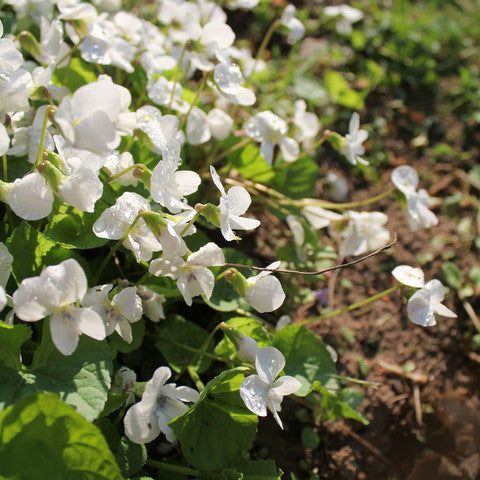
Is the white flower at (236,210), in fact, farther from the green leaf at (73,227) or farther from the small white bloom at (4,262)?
the small white bloom at (4,262)

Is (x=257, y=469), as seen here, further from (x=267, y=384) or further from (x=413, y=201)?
(x=413, y=201)

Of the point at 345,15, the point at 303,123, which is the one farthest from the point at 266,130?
the point at 345,15

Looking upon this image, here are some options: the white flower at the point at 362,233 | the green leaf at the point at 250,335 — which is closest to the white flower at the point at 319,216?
the white flower at the point at 362,233

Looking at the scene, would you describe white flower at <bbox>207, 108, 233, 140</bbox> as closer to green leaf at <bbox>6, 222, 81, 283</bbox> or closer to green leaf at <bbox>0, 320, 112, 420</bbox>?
green leaf at <bbox>6, 222, 81, 283</bbox>

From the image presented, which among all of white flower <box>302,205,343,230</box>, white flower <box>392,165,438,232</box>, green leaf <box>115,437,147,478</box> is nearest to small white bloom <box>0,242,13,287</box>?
green leaf <box>115,437,147,478</box>

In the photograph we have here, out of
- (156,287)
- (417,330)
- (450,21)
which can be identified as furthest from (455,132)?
(156,287)

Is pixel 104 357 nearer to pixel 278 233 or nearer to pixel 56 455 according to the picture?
pixel 56 455
